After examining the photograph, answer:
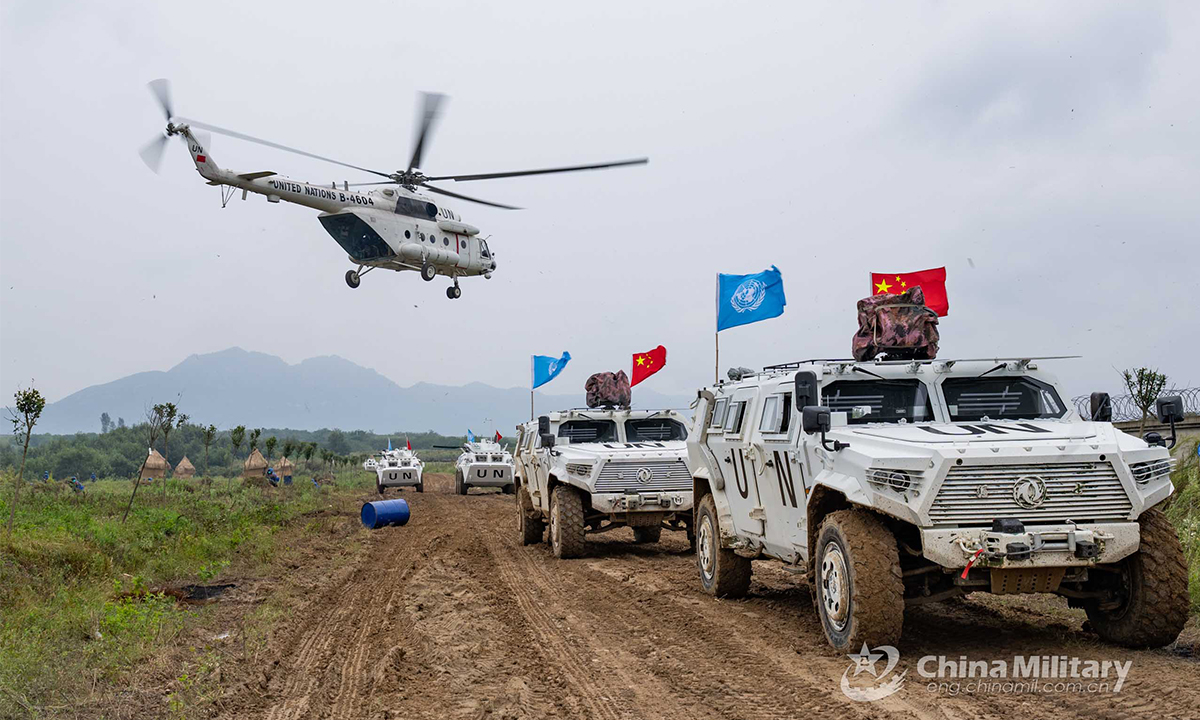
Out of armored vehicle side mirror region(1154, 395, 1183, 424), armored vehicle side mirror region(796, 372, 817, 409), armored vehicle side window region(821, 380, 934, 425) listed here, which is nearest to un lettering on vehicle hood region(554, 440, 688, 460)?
armored vehicle side window region(821, 380, 934, 425)

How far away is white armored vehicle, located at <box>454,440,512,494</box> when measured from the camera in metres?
31.6

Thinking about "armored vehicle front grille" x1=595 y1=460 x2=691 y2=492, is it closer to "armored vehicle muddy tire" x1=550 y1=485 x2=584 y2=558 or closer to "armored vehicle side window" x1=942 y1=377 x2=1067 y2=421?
"armored vehicle muddy tire" x1=550 y1=485 x2=584 y2=558

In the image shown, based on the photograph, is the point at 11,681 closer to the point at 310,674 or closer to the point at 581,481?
the point at 310,674

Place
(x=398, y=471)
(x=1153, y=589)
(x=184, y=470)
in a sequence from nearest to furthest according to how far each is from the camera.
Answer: (x=1153, y=589)
(x=398, y=471)
(x=184, y=470)

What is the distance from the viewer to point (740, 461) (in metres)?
8.52

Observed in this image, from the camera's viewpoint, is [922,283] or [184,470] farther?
[184,470]

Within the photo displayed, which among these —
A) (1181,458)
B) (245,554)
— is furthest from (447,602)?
(1181,458)

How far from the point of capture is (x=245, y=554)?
1391 centimetres

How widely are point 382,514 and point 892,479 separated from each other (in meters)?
15.7

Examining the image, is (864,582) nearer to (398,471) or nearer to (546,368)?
(546,368)

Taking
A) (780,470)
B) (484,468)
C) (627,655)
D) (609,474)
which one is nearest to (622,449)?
(609,474)

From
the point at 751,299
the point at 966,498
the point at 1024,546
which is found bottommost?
the point at 1024,546

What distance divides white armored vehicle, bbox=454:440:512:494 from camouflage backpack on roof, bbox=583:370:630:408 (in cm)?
1659

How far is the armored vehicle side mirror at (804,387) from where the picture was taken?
6492 millimetres
